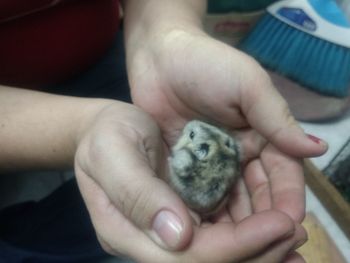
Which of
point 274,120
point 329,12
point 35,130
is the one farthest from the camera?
point 329,12

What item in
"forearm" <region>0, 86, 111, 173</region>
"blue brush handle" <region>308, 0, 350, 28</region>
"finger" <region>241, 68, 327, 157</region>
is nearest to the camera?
"finger" <region>241, 68, 327, 157</region>

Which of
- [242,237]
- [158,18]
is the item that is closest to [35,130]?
[158,18]

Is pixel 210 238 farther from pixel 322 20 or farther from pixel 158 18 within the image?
pixel 322 20

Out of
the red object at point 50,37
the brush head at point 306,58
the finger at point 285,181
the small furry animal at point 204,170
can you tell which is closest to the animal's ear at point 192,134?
the small furry animal at point 204,170

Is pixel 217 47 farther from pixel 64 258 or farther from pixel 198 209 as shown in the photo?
pixel 64 258

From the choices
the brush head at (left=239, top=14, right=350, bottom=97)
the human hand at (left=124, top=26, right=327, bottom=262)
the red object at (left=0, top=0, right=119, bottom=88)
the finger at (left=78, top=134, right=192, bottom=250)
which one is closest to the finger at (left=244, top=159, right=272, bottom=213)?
the human hand at (left=124, top=26, right=327, bottom=262)

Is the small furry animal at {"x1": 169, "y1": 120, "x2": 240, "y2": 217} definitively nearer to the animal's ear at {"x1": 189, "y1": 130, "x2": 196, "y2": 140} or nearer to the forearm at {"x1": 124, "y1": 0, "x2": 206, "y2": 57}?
the animal's ear at {"x1": 189, "y1": 130, "x2": 196, "y2": 140}

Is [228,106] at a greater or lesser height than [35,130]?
greater
